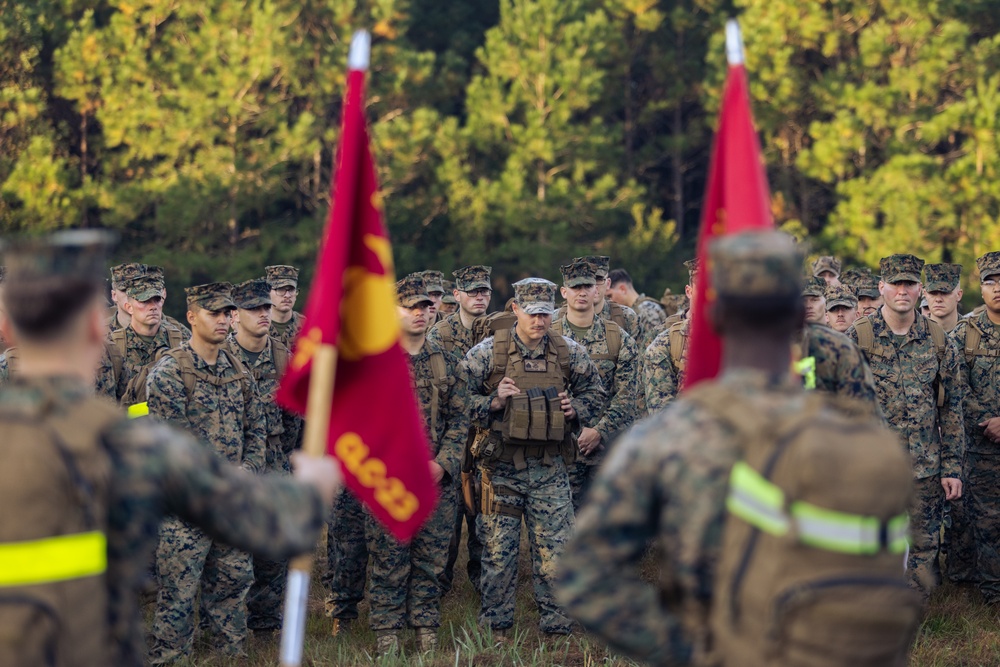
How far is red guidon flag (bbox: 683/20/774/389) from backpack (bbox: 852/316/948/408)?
5.00 meters

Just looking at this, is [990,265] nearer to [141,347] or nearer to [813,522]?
[141,347]

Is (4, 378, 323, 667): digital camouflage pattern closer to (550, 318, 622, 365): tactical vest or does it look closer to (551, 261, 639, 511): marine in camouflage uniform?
(551, 261, 639, 511): marine in camouflage uniform

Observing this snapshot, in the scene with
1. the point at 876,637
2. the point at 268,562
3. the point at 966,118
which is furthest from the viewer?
the point at 966,118

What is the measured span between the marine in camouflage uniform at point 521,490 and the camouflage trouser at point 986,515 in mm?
3127

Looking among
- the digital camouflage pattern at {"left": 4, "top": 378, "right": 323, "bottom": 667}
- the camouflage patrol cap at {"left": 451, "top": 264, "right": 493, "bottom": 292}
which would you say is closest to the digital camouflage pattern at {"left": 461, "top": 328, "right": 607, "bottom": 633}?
the camouflage patrol cap at {"left": 451, "top": 264, "right": 493, "bottom": 292}

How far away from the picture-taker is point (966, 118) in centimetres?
2412

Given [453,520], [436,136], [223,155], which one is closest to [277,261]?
[223,155]

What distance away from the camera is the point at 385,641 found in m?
8.72

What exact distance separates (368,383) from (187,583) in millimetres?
3961

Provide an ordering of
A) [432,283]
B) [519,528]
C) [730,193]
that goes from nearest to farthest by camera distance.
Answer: [730,193], [519,528], [432,283]

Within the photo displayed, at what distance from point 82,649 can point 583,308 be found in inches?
310

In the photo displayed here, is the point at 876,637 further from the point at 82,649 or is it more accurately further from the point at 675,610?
Answer: the point at 82,649

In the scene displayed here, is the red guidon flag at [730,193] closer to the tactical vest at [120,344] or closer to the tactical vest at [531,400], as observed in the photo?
the tactical vest at [531,400]

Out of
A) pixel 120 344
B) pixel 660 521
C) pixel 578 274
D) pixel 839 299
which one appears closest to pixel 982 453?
pixel 839 299
